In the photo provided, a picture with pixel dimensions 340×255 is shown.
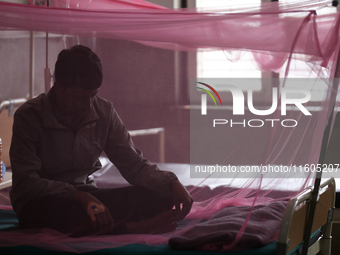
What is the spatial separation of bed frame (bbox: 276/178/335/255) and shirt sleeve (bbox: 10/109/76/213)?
84 centimetres

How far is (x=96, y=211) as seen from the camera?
1.51 m

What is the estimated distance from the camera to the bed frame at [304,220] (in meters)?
1.32

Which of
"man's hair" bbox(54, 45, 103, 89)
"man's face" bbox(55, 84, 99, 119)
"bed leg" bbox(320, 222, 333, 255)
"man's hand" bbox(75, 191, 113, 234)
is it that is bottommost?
"bed leg" bbox(320, 222, 333, 255)

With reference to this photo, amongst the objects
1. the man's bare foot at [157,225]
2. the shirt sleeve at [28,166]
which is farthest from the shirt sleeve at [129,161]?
the shirt sleeve at [28,166]

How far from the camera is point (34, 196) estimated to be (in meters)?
1.54

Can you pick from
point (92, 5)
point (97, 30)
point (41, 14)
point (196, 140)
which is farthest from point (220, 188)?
point (92, 5)

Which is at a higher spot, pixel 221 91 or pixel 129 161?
pixel 221 91

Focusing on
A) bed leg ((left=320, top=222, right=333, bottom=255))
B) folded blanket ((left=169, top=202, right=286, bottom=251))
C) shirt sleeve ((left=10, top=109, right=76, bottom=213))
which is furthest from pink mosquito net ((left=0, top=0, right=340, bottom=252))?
bed leg ((left=320, top=222, right=333, bottom=255))

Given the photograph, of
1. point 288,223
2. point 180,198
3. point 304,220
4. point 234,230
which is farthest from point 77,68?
point 304,220

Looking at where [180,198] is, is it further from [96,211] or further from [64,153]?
[64,153]

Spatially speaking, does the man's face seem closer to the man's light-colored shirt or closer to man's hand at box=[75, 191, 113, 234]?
the man's light-colored shirt

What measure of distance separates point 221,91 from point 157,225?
24.6 inches

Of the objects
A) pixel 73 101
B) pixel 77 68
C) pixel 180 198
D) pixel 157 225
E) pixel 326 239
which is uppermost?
pixel 77 68

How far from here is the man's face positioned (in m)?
1.56
